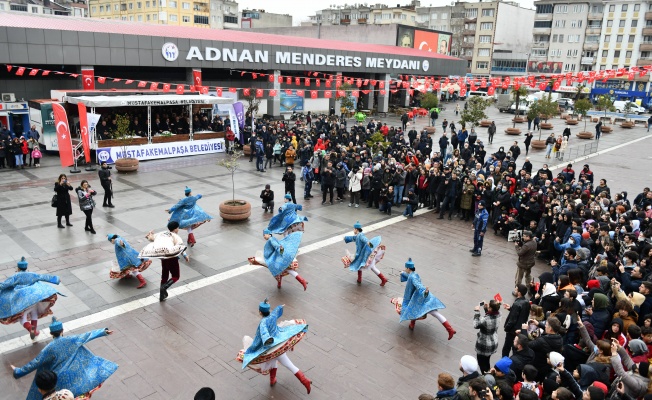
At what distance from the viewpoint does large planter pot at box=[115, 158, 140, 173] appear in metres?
21.2

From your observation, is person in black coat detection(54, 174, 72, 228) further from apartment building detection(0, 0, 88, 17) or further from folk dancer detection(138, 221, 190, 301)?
apartment building detection(0, 0, 88, 17)

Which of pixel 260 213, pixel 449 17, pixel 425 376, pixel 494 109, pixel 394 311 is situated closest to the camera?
pixel 425 376

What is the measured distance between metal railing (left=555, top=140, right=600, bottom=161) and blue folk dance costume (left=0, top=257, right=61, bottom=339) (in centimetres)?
2628

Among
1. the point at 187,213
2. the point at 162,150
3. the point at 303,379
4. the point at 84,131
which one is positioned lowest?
the point at 303,379

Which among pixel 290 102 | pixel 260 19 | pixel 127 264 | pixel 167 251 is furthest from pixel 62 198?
pixel 260 19

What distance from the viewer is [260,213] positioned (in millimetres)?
16547

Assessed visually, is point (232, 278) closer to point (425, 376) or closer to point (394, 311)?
point (394, 311)

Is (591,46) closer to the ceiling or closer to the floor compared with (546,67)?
closer to the ceiling

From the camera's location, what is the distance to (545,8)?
75.4 meters

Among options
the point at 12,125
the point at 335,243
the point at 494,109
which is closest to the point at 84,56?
the point at 12,125

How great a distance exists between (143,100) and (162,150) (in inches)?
101

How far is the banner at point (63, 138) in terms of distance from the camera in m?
20.4

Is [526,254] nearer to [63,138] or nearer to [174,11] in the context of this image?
[63,138]

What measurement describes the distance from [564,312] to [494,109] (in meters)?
52.7
